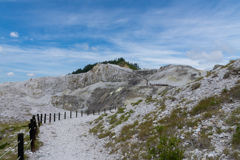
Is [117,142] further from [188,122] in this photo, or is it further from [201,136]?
[201,136]

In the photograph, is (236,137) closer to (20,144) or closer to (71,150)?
(20,144)

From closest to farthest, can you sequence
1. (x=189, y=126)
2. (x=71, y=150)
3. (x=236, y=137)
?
(x=236, y=137) → (x=189, y=126) → (x=71, y=150)

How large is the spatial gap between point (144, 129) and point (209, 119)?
14.5 ft

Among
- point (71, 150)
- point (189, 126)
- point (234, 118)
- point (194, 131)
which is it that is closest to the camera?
point (234, 118)

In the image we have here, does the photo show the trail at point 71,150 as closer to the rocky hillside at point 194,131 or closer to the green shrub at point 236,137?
the rocky hillside at point 194,131

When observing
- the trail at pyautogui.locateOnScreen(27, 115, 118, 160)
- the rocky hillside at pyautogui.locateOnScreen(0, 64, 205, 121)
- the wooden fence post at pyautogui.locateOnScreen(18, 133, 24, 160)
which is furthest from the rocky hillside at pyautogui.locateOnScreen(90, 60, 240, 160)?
the rocky hillside at pyautogui.locateOnScreen(0, 64, 205, 121)

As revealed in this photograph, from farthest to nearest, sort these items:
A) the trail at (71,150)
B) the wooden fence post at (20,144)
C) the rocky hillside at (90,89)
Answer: the rocky hillside at (90,89) → the trail at (71,150) → the wooden fence post at (20,144)

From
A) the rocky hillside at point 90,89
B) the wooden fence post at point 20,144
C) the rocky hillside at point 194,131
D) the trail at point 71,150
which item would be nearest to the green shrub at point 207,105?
the rocky hillside at point 194,131

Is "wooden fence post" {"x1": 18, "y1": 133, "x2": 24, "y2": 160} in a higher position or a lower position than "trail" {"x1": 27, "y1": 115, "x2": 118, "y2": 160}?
higher

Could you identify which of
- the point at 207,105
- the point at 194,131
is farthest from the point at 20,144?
the point at 207,105

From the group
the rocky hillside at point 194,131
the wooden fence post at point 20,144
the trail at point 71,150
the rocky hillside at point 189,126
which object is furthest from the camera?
the trail at point 71,150

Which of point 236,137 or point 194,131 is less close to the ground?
point 236,137

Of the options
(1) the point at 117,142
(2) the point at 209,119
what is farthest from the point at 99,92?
(2) the point at 209,119

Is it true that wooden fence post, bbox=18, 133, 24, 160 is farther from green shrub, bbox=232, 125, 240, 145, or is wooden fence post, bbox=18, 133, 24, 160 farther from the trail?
green shrub, bbox=232, 125, 240, 145
